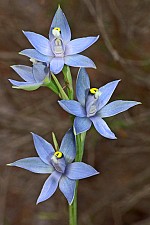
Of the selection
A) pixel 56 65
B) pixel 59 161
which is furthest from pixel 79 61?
pixel 59 161

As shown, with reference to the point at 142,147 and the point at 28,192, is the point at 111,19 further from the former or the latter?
the point at 28,192

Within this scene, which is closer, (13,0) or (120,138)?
(120,138)

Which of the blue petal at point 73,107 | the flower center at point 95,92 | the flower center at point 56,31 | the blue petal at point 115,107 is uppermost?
the flower center at point 56,31

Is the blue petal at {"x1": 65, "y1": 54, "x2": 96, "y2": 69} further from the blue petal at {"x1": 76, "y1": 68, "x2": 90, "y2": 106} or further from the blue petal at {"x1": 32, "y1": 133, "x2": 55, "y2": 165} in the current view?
the blue petal at {"x1": 32, "y1": 133, "x2": 55, "y2": 165}

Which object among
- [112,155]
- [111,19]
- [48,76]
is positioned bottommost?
[112,155]

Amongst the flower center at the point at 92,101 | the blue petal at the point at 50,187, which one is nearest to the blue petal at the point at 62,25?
the flower center at the point at 92,101

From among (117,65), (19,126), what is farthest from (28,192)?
(117,65)

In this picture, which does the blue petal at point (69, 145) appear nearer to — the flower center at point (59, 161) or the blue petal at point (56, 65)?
the flower center at point (59, 161)

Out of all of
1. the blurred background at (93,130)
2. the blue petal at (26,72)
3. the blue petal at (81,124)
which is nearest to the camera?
the blue petal at (81,124)

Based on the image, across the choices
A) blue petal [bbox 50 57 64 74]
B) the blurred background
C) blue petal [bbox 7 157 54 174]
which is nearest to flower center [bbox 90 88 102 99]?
blue petal [bbox 50 57 64 74]
